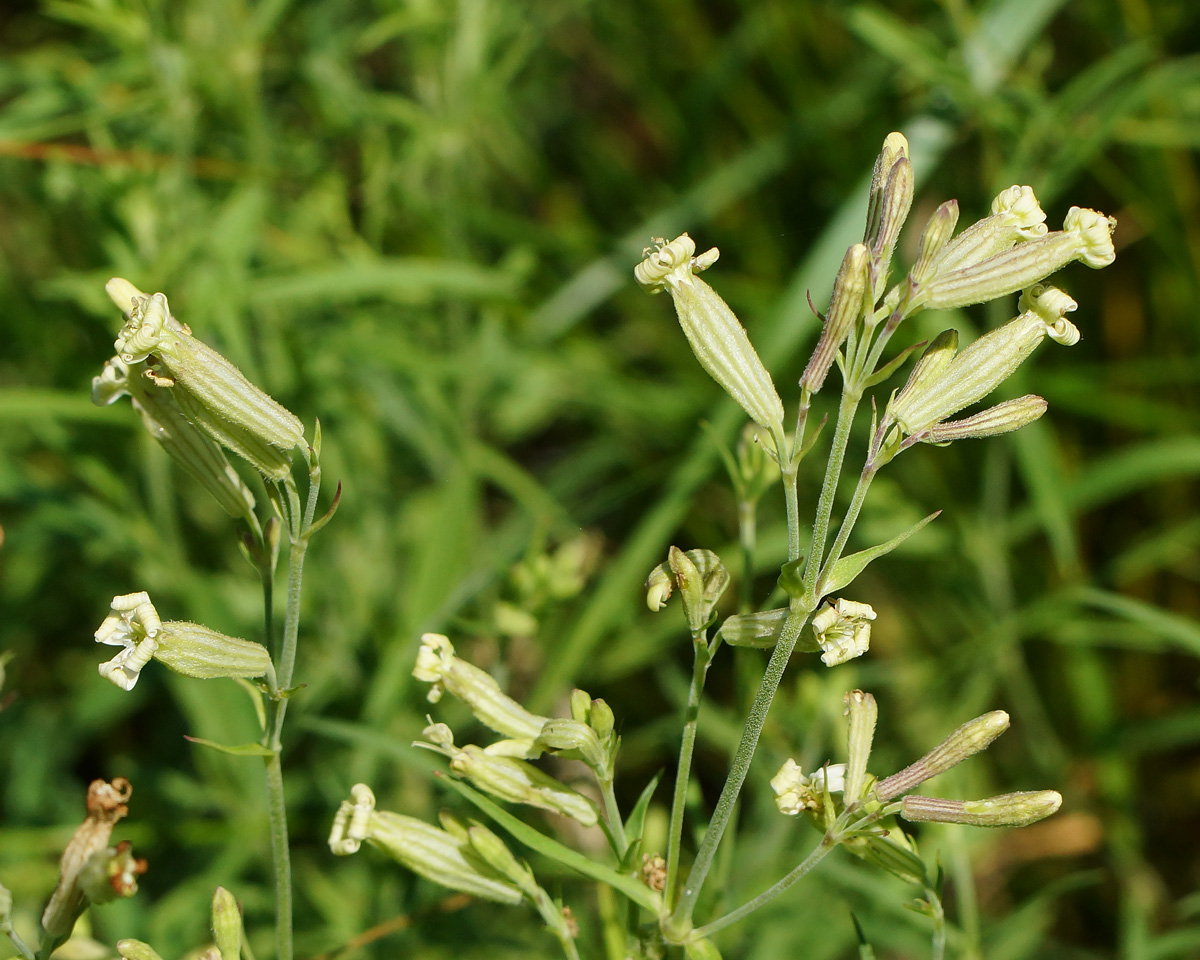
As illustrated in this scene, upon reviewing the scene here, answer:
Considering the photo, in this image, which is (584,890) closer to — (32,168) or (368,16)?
(32,168)

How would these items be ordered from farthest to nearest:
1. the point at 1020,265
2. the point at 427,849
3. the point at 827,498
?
the point at 427,849 → the point at 1020,265 → the point at 827,498

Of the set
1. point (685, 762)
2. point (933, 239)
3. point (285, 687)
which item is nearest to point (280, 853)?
point (285, 687)

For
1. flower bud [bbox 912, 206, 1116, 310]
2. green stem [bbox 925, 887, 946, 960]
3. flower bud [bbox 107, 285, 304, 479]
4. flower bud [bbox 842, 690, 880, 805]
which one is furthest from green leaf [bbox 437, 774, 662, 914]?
flower bud [bbox 912, 206, 1116, 310]

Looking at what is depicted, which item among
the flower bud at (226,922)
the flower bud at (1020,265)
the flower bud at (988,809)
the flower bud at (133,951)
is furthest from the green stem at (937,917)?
the flower bud at (133,951)

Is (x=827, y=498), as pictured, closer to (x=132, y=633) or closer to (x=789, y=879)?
(x=789, y=879)

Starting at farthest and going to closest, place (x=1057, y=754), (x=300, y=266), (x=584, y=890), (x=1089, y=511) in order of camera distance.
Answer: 1. (x=1089, y=511)
2. (x=1057, y=754)
3. (x=300, y=266)
4. (x=584, y=890)

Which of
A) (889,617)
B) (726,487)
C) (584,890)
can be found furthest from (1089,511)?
(584,890)
